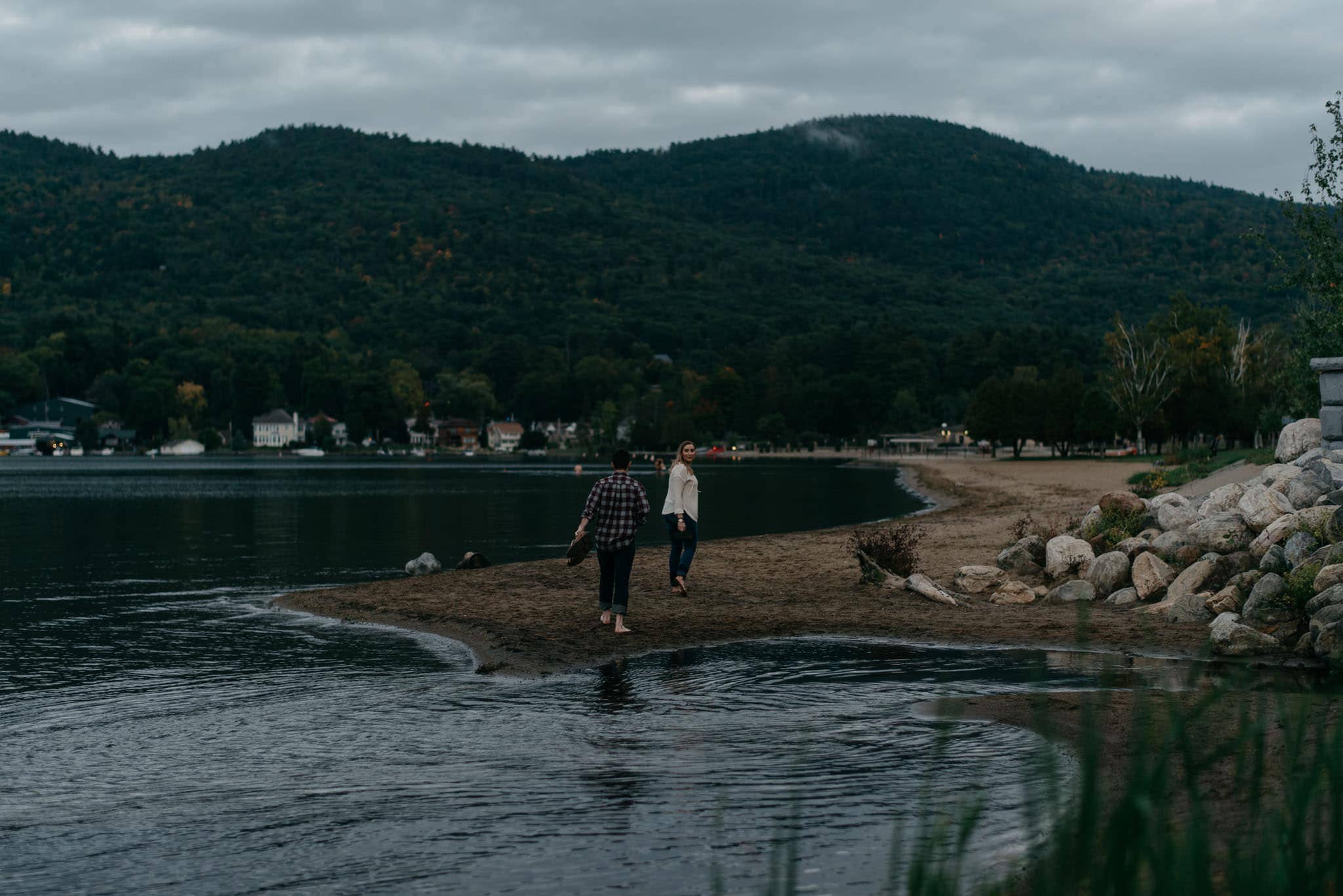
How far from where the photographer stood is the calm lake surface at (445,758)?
806 cm

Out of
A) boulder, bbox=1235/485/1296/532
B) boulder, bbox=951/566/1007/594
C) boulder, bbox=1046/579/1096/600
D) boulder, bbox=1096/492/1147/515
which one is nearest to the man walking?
boulder, bbox=951/566/1007/594

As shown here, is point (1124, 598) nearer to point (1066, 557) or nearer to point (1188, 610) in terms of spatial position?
point (1188, 610)

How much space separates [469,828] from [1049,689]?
21.7 feet

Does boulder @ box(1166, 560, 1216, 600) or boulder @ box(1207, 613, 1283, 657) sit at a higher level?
boulder @ box(1166, 560, 1216, 600)

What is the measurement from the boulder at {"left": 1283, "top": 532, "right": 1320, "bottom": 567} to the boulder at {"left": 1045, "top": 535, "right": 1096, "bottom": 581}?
4.34 m

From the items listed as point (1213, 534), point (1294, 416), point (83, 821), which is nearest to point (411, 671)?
point (83, 821)

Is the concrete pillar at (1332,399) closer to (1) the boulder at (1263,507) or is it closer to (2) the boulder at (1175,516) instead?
(2) the boulder at (1175,516)

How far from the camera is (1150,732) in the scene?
10.5 metres

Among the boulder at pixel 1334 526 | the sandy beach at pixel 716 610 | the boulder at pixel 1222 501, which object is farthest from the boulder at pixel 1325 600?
the boulder at pixel 1222 501

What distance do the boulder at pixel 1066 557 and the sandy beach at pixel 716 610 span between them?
191cm

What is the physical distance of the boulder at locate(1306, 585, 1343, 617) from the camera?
14273mm

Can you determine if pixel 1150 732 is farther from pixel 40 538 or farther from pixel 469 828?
pixel 40 538

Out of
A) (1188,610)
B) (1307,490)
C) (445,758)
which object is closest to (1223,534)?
(1307,490)

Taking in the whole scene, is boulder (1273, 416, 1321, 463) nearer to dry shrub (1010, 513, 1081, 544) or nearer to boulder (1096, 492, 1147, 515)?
boulder (1096, 492, 1147, 515)
